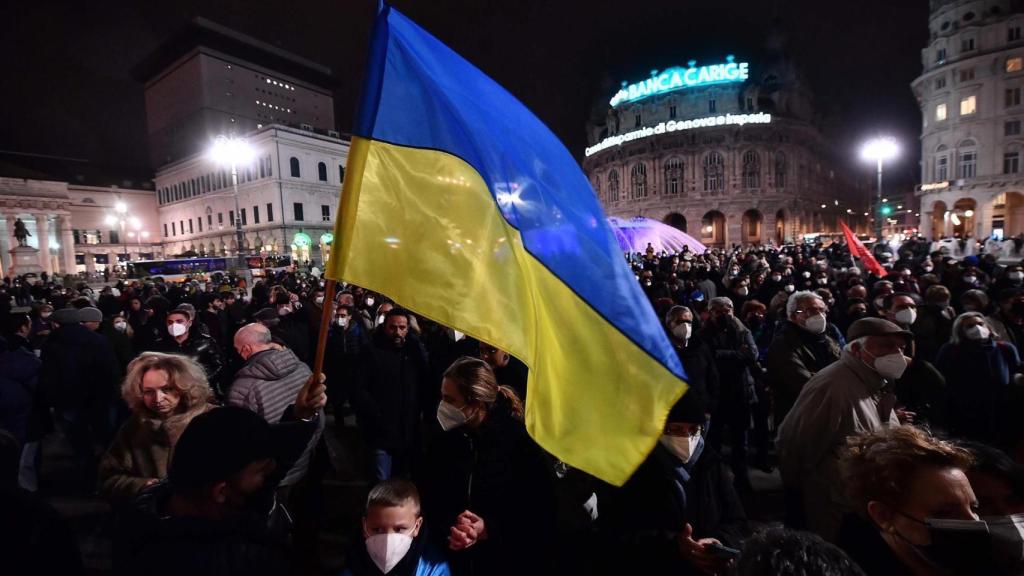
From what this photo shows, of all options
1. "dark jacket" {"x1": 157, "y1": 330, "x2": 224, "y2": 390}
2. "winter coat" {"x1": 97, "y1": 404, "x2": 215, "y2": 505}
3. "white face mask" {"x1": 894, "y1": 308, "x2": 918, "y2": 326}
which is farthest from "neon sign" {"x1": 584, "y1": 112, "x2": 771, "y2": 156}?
"winter coat" {"x1": 97, "y1": 404, "x2": 215, "y2": 505}

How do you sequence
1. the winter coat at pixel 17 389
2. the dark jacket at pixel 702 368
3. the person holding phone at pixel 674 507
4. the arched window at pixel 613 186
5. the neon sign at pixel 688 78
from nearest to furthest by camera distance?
1. the person holding phone at pixel 674 507
2. the winter coat at pixel 17 389
3. the dark jacket at pixel 702 368
4. the neon sign at pixel 688 78
5. the arched window at pixel 613 186

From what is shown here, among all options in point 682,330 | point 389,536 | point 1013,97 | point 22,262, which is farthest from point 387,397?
point 1013,97

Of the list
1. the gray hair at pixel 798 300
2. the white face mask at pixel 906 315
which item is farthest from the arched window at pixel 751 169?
Result: the gray hair at pixel 798 300

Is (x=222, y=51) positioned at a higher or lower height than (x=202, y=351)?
higher

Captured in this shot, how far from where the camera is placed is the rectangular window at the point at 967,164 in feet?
134

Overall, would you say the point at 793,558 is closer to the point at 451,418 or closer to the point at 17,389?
the point at 451,418

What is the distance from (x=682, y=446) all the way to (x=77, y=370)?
5.72m

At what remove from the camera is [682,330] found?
14.9ft

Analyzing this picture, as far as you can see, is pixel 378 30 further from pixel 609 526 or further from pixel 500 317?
pixel 609 526

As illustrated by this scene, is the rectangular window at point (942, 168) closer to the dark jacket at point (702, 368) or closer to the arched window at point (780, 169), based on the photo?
the arched window at point (780, 169)

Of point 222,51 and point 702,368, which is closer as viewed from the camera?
point 702,368

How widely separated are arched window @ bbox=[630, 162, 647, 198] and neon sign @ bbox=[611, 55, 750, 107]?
8708mm

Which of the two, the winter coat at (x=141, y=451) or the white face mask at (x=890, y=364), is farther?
the white face mask at (x=890, y=364)

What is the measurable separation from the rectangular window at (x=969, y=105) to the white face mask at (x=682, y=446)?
5624 centimetres
